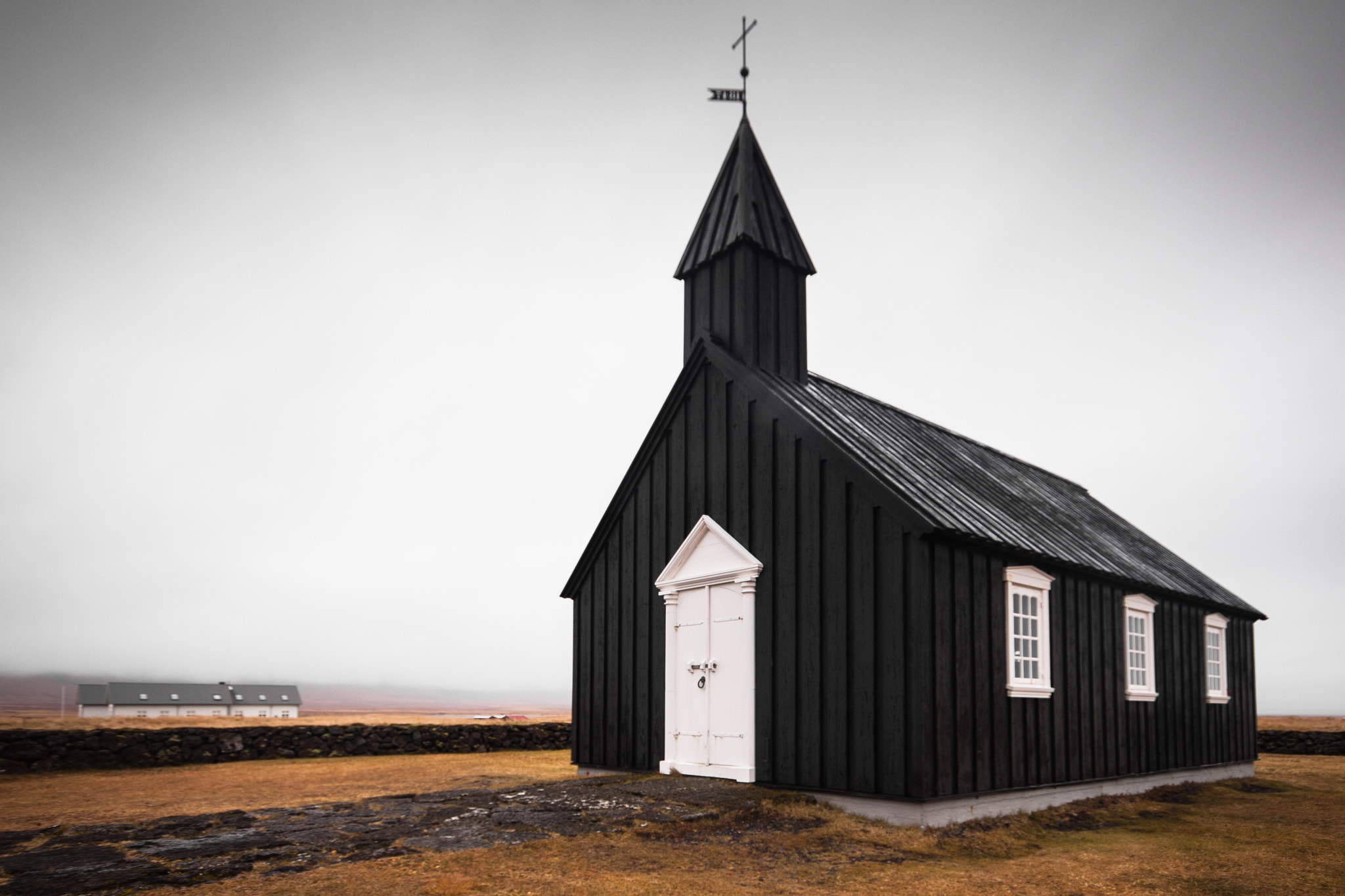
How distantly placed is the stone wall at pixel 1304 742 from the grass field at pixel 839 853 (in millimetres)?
13210

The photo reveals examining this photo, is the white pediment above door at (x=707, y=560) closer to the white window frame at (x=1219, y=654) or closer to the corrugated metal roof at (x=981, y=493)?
the corrugated metal roof at (x=981, y=493)

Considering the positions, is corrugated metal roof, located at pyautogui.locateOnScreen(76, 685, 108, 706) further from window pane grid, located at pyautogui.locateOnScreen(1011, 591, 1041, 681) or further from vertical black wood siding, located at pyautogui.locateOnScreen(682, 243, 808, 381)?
window pane grid, located at pyautogui.locateOnScreen(1011, 591, 1041, 681)

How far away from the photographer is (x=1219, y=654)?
19.6 m

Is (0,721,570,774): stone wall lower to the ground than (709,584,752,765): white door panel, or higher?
lower

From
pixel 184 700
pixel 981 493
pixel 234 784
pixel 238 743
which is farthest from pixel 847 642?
pixel 184 700

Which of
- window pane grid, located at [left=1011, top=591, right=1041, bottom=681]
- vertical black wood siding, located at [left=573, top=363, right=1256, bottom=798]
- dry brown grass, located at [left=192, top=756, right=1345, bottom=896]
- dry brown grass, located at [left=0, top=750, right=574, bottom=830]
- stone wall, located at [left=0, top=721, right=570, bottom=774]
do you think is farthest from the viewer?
stone wall, located at [left=0, top=721, right=570, bottom=774]

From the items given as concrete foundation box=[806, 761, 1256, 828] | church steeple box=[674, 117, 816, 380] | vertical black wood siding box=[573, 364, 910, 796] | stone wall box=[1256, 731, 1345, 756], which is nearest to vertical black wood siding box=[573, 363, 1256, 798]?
vertical black wood siding box=[573, 364, 910, 796]

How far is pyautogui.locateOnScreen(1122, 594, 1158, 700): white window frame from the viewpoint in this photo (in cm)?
1562

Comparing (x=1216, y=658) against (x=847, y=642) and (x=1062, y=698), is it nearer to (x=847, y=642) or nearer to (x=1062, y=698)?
(x=1062, y=698)

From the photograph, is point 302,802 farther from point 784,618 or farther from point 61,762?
point 61,762

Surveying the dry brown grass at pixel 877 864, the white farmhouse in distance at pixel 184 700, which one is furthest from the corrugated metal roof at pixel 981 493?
the white farmhouse in distance at pixel 184 700

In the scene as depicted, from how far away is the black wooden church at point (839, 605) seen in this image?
11.2m

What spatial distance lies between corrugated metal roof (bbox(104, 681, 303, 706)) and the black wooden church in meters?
55.0

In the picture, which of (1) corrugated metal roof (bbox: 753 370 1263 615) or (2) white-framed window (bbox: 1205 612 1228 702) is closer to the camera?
(1) corrugated metal roof (bbox: 753 370 1263 615)
